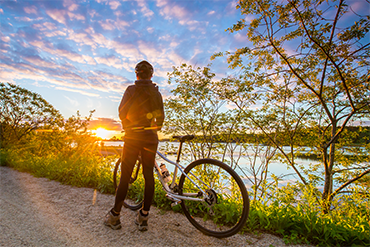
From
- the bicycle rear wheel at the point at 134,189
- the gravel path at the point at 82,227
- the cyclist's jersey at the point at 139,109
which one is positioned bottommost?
the gravel path at the point at 82,227

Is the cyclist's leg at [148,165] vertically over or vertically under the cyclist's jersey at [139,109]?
under

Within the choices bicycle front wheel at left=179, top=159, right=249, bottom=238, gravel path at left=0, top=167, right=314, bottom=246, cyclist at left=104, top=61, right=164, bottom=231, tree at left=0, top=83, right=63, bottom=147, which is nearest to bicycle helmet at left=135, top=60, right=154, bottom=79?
cyclist at left=104, top=61, right=164, bottom=231

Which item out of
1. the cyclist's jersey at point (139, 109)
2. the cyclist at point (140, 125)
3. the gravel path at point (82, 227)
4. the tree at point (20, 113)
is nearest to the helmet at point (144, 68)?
the cyclist at point (140, 125)

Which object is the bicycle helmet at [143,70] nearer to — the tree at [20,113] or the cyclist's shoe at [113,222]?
Result: the cyclist's shoe at [113,222]

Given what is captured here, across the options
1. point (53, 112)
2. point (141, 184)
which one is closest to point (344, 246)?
point (141, 184)

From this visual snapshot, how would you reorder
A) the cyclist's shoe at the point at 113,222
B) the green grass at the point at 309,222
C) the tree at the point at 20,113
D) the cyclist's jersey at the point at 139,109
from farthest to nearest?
the tree at the point at 20,113
the cyclist's shoe at the point at 113,222
the cyclist's jersey at the point at 139,109
the green grass at the point at 309,222

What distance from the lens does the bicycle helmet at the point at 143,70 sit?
2510 mm

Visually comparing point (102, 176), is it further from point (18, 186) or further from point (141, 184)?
point (18, 186)

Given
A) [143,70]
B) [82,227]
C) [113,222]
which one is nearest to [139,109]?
[143,70]

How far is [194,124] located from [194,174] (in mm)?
4262

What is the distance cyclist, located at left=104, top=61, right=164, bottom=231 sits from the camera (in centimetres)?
246

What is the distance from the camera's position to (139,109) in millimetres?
2471

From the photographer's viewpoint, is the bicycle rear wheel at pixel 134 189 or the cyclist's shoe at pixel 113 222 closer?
the cyclist's shoe at pixel 113 222

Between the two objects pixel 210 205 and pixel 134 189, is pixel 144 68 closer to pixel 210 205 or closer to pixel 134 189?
pixel 210 205
